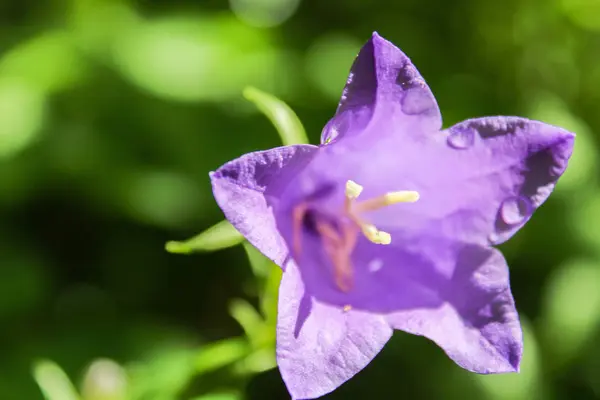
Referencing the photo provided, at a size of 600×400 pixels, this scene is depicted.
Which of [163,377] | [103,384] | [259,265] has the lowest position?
[163,377]

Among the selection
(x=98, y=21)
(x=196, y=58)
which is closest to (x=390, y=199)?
(x=196, y=58)

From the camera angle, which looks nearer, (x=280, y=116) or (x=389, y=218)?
(x=280, y=116)

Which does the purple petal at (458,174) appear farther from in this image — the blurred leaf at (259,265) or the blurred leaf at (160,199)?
the blurred leaf at (160,199)

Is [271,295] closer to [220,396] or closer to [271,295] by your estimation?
[271,295]

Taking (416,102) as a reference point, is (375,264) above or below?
below

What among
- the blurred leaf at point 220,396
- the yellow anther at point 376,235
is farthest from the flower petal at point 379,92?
the blurred leaf at point 220,396

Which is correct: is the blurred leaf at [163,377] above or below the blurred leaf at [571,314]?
above

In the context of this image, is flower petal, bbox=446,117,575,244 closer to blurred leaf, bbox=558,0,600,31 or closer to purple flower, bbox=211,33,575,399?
purple flower, bbox=211,33,575,399

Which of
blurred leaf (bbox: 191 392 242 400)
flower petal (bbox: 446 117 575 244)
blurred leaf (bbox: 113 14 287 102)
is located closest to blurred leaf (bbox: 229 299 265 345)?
blurred leaf (bbox: 191 392 242 400)
